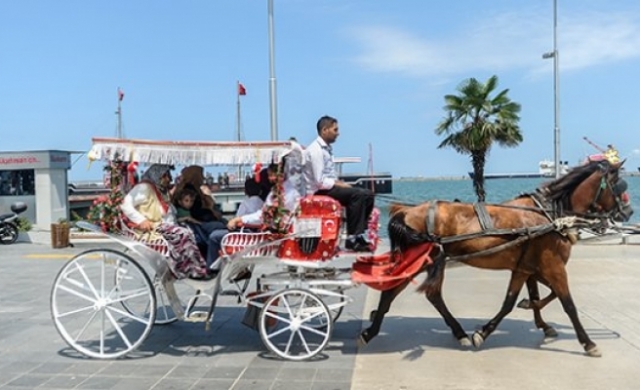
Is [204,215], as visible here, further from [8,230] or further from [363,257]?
[8,230]

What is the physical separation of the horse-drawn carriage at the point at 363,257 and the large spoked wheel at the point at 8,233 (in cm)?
1404

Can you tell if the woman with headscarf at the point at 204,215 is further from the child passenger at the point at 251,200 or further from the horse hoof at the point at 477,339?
the horse hoof at the point at 477,339

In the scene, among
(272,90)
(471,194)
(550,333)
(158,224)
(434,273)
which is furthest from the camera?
(471,194)

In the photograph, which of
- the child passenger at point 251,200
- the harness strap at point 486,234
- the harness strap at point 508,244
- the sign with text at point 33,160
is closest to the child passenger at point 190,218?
the child passenger at point 251,200

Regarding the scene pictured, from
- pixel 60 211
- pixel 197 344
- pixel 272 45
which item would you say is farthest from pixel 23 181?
pixel 197 344

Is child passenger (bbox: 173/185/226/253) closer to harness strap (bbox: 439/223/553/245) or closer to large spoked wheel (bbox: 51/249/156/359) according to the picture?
large spoked wheel (bbox: 51/249/156/359)

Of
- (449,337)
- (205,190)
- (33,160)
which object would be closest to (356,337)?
(449,337)

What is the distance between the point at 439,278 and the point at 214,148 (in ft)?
8.99

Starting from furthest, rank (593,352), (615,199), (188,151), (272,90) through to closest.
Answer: (272,90) → (615,199) → (188,151) → (593,352)

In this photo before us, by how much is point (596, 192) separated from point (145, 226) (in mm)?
4801

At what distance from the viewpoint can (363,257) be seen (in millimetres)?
6922

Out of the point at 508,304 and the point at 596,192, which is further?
the point at 508,304

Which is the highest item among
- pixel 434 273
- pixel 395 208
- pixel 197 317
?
pixel 395 208

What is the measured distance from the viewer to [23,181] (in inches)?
869
